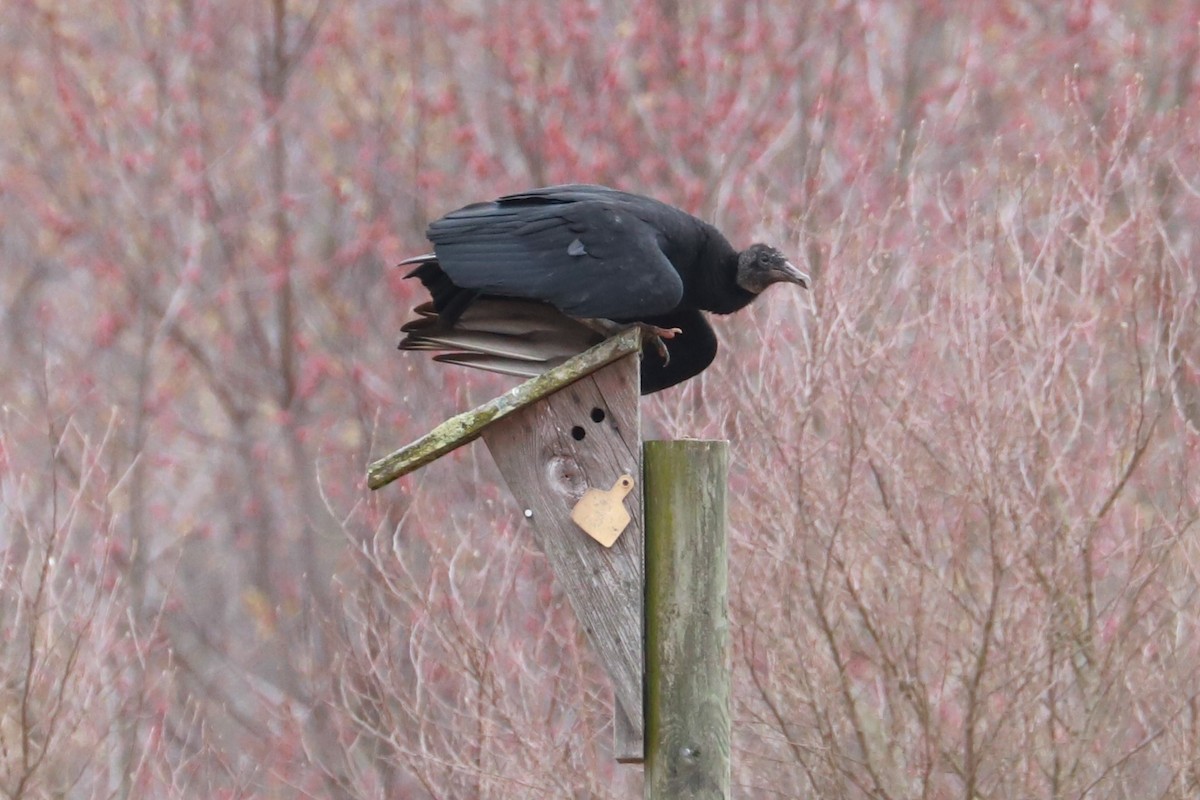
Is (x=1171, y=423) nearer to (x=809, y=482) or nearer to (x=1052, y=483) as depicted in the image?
(x=1052, y=483)

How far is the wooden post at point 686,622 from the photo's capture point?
336cm

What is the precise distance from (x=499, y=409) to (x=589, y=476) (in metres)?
0.23

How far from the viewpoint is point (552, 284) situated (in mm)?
3586

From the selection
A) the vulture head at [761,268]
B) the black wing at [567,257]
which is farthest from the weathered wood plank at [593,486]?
the vulture head at [761,268]

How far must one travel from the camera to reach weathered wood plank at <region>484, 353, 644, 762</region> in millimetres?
3375

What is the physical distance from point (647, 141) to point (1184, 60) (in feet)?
12.3

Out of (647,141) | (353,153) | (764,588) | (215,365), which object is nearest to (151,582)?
(215,365)

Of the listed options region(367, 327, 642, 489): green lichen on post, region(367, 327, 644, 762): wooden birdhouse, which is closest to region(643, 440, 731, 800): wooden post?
region(367, 327, 644, 762): wooden birdhouse

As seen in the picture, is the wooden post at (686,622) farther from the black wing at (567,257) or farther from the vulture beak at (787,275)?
the vulture beak at (787,275)

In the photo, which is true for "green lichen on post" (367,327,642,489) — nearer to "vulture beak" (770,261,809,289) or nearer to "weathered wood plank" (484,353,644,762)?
"weathered wood plank" (484,353,644,762)

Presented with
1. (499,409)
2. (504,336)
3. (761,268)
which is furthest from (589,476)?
(761,268)

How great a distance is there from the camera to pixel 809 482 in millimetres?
6012

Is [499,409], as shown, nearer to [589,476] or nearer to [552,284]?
[589,476]

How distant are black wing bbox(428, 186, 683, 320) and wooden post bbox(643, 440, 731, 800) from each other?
342 millimetres
